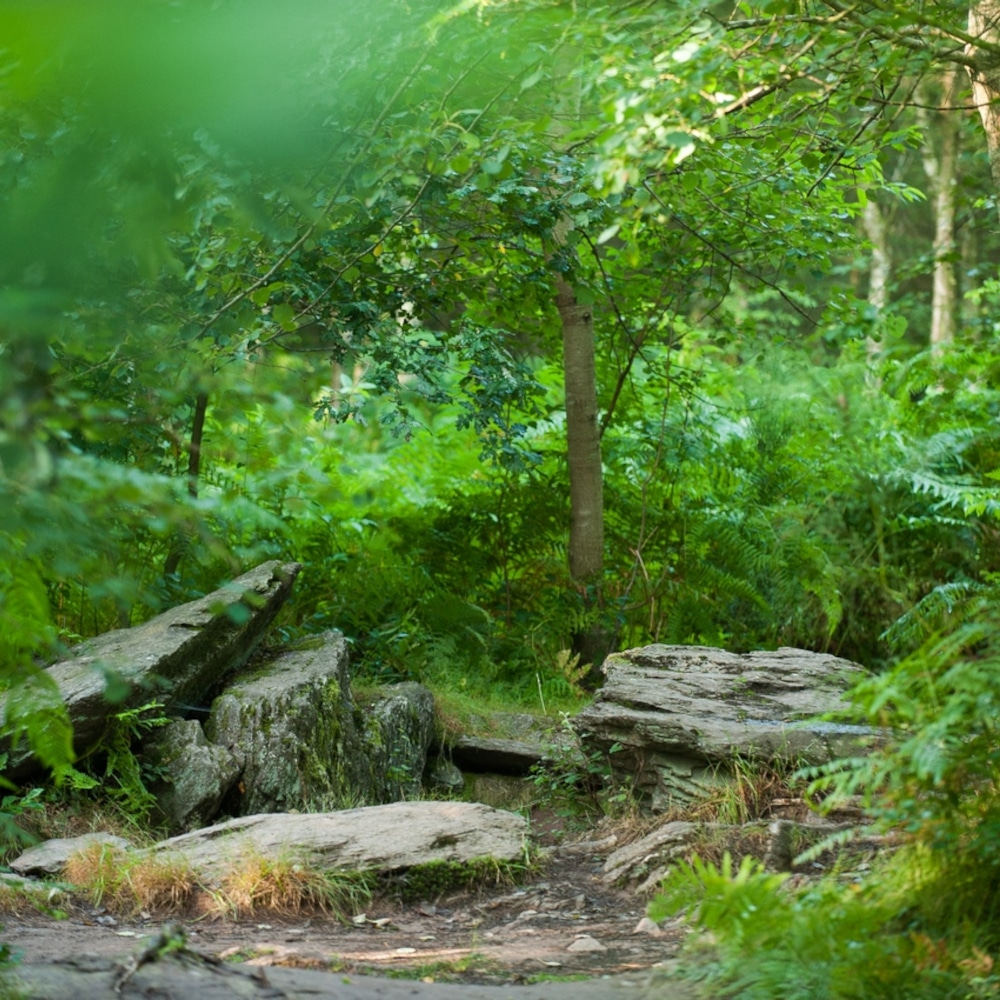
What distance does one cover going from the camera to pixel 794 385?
11.8m

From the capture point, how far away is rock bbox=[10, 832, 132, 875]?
15.1 feet

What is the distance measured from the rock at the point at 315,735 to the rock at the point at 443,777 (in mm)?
137

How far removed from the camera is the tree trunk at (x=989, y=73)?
432cm

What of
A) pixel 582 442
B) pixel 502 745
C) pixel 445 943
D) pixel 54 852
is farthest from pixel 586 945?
pixel 582 442

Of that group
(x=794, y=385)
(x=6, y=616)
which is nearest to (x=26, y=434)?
(x=6, y=616)

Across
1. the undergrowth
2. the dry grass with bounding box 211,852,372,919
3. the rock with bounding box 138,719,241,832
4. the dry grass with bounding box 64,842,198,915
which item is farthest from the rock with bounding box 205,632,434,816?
the undergrowth

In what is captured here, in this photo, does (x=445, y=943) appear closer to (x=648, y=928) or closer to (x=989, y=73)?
(x=648, y=928)

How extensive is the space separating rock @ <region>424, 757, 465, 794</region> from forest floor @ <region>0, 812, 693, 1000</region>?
1.72 m

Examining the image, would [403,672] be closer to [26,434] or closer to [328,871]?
[328,871]

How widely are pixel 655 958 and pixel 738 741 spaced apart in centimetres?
187

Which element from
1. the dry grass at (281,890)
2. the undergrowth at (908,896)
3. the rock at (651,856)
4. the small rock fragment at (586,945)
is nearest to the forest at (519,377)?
the undergrowth at (908,896)

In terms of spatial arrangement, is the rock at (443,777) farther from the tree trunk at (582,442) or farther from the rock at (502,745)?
the tree trunk at (582,442)

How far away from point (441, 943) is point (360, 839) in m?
0.82

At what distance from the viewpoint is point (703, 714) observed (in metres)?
5.64
